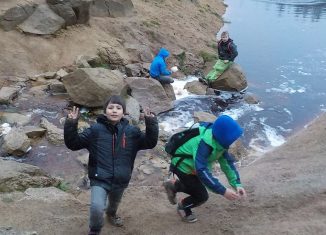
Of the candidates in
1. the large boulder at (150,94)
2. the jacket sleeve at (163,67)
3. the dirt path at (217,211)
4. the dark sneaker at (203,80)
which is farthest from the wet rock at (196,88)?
the dirt path at (217,211)

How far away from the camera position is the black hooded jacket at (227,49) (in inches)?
561

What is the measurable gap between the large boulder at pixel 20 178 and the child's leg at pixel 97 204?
2.28 metres

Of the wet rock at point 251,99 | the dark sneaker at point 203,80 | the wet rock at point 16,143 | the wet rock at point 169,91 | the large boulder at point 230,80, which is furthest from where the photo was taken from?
the dark sneaker at point 203,80

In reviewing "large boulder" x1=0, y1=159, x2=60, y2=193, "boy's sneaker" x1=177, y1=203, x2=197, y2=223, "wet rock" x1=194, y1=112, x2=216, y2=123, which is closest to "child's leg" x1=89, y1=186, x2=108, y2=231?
"boy's sneaker" x1=177, y1=203, x2=197, y2=223

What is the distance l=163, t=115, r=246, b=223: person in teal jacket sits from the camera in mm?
4570

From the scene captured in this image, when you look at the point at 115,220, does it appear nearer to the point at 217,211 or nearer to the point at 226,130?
the point at 217,211

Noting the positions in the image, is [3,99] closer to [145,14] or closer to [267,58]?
[145,14]

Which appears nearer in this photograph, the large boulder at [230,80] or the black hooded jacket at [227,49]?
the black hooded jacket at [227,49]

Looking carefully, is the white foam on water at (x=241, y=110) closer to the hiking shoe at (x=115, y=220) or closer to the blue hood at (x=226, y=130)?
the hiking shoe at (x=115, y=220)

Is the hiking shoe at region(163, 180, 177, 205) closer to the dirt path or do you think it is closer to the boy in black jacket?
the dirt path

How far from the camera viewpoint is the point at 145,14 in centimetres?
1930

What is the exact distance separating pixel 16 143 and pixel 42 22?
21.7 ft

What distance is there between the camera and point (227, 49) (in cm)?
1435

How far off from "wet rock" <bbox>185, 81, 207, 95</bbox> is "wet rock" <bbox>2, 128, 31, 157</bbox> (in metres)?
6.77
